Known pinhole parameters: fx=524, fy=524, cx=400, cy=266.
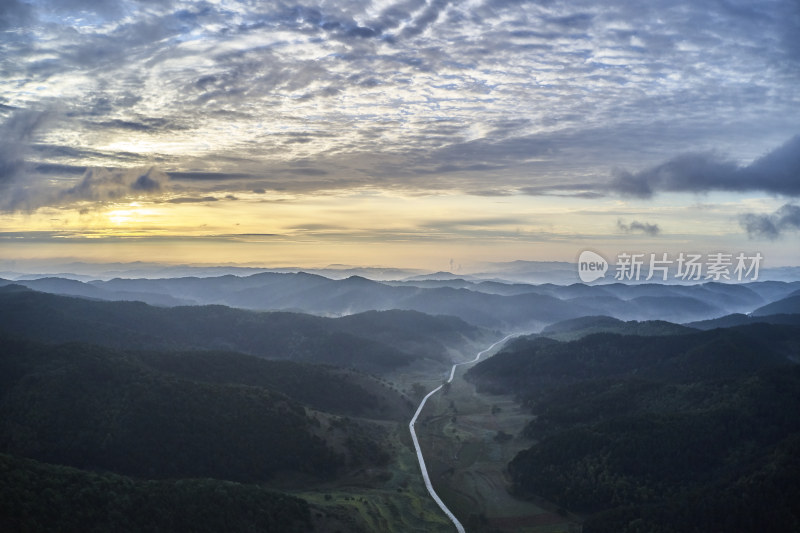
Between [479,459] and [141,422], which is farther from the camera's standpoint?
[479,459]

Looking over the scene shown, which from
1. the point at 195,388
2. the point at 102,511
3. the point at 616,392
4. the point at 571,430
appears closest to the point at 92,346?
the point at 195,388

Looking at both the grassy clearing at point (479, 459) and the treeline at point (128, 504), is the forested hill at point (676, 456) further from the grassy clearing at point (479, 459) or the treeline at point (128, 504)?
the treeline at point (128, 504)

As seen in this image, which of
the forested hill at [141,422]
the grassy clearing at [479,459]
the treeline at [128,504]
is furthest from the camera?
the forested hill at [141,422]

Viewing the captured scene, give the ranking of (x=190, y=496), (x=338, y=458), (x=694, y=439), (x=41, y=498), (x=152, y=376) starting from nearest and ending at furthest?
(x=41, y=498) → (x=190, y=496) → (x=694, y=439) → (x=338, y=458) → (x=152, y=376)

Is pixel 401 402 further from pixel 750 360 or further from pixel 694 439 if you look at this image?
pixel 750 360

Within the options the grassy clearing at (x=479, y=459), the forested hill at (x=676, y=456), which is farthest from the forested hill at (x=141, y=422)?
the forested hill at (x=676, y=456)

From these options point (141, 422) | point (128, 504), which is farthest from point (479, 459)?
point (128, 504)

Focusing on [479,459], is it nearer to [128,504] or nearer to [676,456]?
[676,456]

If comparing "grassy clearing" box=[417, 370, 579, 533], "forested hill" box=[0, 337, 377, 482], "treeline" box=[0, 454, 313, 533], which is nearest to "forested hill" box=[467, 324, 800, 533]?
"grassy clearing" box=[417, 370, 579, 533]

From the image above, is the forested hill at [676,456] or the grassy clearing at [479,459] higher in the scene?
the forested hill at [676,456]

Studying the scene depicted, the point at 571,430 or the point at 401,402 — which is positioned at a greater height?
the point at 571,430

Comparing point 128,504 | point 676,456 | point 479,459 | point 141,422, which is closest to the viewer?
point 128,504
